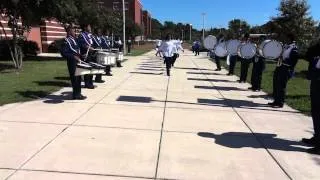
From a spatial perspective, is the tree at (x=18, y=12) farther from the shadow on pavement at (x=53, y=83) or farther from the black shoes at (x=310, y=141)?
the black shoes at (x=310, y=141)

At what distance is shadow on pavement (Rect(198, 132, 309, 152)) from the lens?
7.93m

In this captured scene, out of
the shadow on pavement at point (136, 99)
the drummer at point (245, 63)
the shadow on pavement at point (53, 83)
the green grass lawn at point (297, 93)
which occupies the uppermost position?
the drummer at point (245, 63)

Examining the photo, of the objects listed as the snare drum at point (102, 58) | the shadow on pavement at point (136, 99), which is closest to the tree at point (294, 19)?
the snare drum at point (102, 58)

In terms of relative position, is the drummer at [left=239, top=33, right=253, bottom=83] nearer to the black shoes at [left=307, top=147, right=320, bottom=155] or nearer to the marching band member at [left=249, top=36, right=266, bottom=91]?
the marching band member at [left=249, top=36, right=266, bottom=91]

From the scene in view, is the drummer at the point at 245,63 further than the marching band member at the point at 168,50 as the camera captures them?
No

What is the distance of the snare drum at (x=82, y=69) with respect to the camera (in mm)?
11641

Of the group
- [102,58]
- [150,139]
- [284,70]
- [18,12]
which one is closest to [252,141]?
[150,139]

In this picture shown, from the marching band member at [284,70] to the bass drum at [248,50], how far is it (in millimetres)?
4036

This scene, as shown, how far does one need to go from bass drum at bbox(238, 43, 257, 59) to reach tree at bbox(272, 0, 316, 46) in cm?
1947

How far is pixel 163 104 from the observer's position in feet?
38.9

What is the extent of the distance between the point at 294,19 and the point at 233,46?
18.8m

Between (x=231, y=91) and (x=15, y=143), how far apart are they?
9.34 metres

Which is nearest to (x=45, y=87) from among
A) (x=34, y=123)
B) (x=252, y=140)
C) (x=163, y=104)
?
(x=163, y=104)

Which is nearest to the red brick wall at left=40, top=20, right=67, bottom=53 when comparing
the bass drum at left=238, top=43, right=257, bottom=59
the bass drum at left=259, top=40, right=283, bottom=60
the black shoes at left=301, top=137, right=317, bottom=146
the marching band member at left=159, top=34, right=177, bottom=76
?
the marching band member at left=159, top=34, right=177, bottom=76
